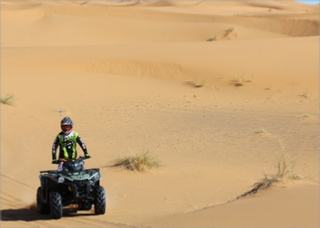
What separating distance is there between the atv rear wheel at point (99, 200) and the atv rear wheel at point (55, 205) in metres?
0.48

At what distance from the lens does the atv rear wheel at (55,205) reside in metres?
8.82

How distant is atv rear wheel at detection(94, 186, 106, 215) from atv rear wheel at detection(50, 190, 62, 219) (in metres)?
0.48

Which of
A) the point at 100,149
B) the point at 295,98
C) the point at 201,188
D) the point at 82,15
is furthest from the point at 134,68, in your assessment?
the point at 82,15

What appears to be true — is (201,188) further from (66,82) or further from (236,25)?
(236,25)

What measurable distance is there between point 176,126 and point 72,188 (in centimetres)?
850

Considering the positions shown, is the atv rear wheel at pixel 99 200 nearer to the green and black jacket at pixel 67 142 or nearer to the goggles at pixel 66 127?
the green and black jacket at pixel 67 142

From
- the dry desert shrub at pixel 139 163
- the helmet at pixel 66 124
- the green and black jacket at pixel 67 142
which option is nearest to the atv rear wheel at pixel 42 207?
the green and black jacket at pixel 67 142

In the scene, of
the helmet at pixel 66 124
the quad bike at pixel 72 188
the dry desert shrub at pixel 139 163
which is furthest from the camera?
the dry desert shrub at pixel 139 163

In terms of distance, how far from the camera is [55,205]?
8.82m

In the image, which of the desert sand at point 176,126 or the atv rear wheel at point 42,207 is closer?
the desert sand at point 176,126

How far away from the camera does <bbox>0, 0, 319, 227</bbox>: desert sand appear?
8.90 metres

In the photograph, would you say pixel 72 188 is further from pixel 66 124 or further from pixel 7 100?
pixel 7 100

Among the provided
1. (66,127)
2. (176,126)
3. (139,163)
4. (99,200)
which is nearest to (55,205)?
(99,200)

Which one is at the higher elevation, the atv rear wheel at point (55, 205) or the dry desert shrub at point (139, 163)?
the dry desert shrub at point (139, 163)
